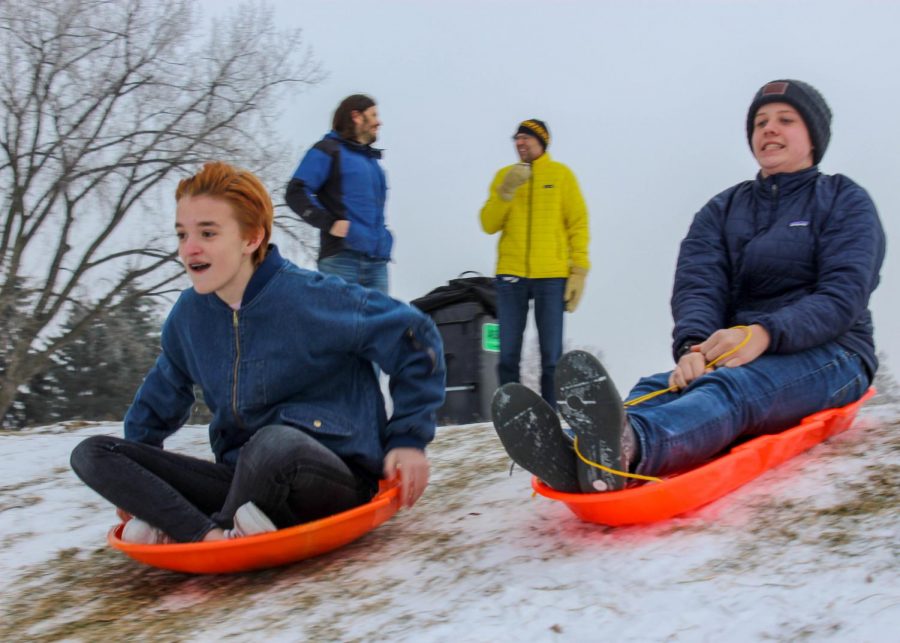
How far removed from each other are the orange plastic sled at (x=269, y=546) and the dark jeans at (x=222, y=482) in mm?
60

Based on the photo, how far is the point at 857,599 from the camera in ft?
4.42

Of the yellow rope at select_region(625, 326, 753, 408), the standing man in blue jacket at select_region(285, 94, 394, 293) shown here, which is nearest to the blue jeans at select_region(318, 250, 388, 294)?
the standing man in blue jacket at select_region(285, 94, 394, 293)

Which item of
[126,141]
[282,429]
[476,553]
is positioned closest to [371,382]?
[282,429]

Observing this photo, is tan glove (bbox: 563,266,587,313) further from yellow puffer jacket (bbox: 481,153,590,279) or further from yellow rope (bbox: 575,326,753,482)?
yellow rope (bbox: 575,326,753,482)

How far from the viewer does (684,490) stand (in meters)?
1.79

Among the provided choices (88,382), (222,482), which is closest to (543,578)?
(222,482)

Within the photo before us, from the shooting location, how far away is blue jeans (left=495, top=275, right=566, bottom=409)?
396cm

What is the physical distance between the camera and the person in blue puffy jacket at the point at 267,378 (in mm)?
2027

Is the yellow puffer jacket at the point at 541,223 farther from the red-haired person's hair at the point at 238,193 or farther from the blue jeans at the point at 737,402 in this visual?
the red-haired person's hair at the point at 238,193

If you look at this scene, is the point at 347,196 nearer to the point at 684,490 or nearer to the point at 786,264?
the point at 786,264

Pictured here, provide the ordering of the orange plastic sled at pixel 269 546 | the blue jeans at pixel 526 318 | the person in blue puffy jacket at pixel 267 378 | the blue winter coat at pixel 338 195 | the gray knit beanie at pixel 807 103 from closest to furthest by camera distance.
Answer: the orange plastic sled at pixel 269 546 < the person in blue puffy jacket at pixel 267 378 < the gray knit beanie at pixel 807 103 < the blue winter coat at pixel 338 195 < the blue jeans at pixel 526 318

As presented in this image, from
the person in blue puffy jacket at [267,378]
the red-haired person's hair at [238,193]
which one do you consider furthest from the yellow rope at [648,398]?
the red-haired person's hair at [238,193]

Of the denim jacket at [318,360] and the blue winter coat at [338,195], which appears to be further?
the blue winter coat at [338,195]

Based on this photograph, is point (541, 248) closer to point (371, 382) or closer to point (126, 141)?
point (371, 382)
